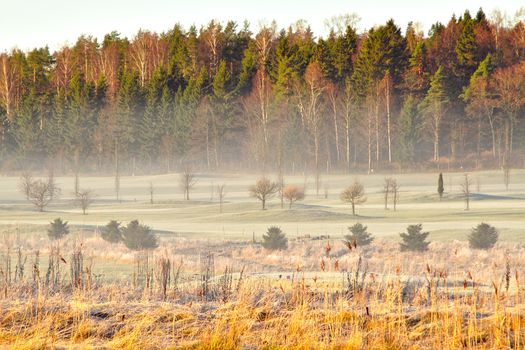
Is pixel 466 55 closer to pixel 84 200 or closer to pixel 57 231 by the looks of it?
pixel 84 200

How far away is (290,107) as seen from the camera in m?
76.7

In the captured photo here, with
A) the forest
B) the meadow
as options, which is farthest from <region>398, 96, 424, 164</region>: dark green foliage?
the meadow

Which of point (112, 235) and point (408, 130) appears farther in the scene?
point (408, 130)

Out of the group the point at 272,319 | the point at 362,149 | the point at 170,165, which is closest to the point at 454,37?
the point at 362,149

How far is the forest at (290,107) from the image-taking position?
2948 inches

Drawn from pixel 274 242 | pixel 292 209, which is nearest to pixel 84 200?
pixel 292 209

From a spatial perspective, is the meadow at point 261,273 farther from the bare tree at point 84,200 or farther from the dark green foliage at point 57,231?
the bare tree at point 84,200

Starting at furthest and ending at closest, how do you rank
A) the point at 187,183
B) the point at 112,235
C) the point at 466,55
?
the point at 466,55 → the point at 187,183 → the point at 112,235

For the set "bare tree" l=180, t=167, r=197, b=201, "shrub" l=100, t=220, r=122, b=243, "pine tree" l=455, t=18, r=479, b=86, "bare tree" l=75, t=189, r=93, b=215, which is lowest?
"shrub" l=100, t=220, r=122, b=243

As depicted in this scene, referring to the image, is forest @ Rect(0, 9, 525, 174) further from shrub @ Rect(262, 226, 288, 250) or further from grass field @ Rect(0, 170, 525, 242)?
shrub @ Rect(262, 226, 288, 250)

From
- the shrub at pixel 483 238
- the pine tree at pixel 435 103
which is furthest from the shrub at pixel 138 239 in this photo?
the pine tree at pixel 435 103

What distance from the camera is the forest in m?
74.9

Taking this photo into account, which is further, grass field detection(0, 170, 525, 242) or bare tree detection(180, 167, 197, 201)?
bare tree detection(180, 167, 197, 201)

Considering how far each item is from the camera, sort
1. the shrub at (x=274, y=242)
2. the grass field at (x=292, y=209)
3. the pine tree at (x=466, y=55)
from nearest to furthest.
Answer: the shrub at (x=274, y=242) → the grass field at (x=292, y=209) → the pine tree at (x=466, y=55)
